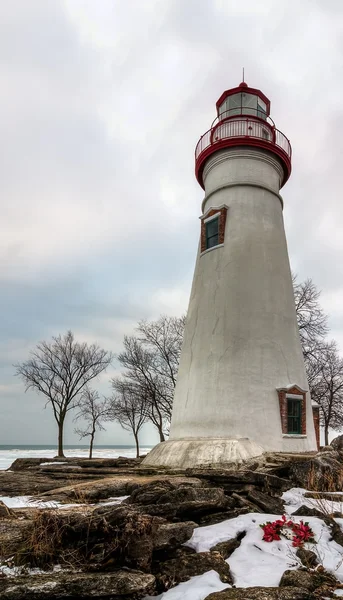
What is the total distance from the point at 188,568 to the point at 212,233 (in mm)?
11032

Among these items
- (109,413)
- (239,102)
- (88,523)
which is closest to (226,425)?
(88,523)

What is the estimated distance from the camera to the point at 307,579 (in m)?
4.68

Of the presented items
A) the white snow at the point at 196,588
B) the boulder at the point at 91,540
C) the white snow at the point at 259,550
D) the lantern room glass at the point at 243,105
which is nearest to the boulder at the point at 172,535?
the boulder at the point at 91,540

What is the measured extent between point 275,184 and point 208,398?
7.83m

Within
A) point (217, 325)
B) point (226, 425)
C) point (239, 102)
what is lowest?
point (226, 425)

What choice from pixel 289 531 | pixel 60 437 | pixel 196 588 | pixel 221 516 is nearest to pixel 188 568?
pixel 196 588

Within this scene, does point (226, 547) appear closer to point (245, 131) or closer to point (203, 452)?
point (203, 452)

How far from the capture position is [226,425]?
11.9 metres

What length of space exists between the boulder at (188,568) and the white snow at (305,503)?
219 centimetres

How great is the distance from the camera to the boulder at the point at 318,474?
8312 mm

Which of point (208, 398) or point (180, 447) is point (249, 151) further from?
point (180, 447)

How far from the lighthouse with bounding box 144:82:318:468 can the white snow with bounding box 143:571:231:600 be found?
18.2 feet

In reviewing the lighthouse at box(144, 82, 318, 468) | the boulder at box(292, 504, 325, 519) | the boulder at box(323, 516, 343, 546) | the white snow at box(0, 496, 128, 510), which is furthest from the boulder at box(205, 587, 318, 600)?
the lighthouse at box(144, 82, 318, 468)

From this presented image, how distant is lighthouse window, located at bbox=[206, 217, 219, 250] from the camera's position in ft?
46.9
